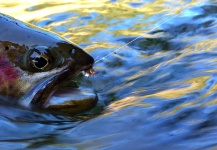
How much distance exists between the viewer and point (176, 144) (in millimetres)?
2346

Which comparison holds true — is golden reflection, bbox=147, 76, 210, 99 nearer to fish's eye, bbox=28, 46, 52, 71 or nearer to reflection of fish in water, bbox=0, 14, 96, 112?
reflection of fish in water, bbox=0, 14, 96, 112

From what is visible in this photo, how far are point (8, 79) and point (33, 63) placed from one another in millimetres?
178

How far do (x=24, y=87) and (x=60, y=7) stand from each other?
3608 mm

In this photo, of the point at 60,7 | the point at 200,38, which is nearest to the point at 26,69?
the point at 200,38

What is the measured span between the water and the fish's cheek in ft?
0.34

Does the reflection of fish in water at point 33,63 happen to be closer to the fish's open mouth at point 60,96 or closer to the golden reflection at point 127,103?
the fish's open mouth at point 60,96

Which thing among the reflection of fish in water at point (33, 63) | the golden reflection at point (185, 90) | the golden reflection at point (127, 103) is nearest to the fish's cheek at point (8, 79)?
the reflection of fish in water at point (33, 63)

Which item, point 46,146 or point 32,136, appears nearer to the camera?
point 46,146

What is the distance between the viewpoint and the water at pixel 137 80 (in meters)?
2.52

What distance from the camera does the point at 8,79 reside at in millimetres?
2912

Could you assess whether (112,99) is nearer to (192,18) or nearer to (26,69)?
(26,69)

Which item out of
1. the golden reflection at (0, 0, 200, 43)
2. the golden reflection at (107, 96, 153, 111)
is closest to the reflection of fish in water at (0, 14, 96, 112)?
the golden reflection at (107, 96, 153, 111)

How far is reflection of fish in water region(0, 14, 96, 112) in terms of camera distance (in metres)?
2.91

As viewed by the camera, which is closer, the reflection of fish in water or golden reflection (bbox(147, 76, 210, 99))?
the reflection of fish in water
